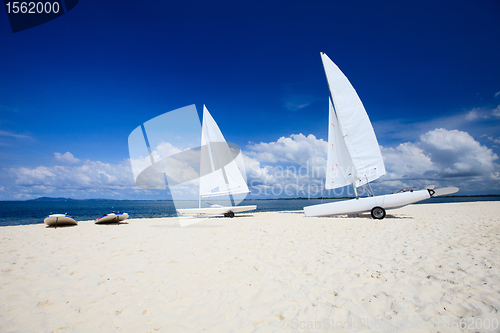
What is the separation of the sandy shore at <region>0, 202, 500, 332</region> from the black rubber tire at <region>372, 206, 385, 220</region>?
21.4 ft

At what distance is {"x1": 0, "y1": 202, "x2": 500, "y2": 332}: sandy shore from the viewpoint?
2.90m

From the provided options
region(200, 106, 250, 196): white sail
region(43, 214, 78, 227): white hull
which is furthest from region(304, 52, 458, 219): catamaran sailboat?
region(43, 214, 78, 227): white hull

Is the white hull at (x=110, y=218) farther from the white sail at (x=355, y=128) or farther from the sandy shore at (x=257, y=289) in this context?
the white sail at (x=355, y=128)

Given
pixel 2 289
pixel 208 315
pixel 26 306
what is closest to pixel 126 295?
pixel 26 306

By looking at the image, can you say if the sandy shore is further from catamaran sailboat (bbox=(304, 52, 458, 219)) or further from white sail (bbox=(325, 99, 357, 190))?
white sail (bbox=(325, 99, 357, 190))

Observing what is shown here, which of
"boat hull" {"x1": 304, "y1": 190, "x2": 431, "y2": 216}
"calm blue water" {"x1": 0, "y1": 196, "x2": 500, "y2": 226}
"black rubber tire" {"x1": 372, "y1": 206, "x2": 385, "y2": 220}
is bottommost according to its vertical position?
"calm blue water" {"x1": 0, "y1": 196, "x2": 500, "y2": 226}

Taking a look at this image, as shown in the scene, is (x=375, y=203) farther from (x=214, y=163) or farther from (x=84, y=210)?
(x=84, y=210)

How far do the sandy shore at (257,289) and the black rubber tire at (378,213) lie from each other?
257 inches

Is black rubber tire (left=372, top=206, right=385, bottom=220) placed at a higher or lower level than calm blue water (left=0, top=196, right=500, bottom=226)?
higher

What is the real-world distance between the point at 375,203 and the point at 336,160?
4138 mm

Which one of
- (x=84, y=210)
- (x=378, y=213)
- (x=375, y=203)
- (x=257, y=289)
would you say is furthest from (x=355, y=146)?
(x=84, y=210)

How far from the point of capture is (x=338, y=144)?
1591cm

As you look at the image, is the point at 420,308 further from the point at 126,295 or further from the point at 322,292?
the point at 126,295

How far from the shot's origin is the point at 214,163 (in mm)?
17766
